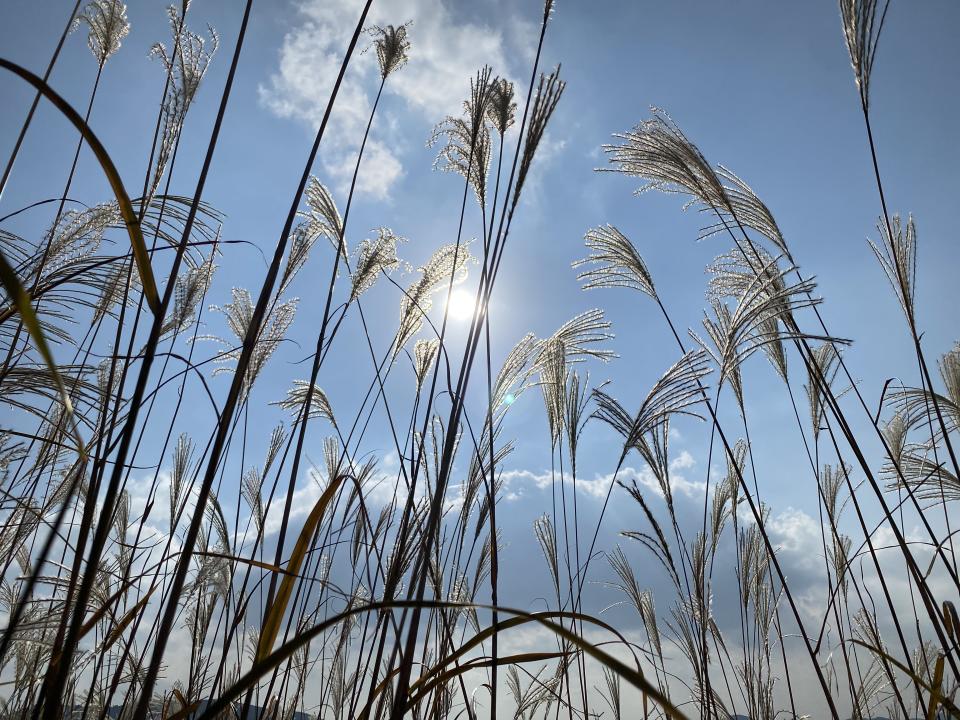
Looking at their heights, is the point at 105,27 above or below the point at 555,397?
above

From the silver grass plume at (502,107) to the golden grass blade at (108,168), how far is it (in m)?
1.55

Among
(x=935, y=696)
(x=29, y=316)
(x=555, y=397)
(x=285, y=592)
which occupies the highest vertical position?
(x=555, y=397)

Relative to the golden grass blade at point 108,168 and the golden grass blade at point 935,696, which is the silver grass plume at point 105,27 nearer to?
the golden grass blade at point 108,168

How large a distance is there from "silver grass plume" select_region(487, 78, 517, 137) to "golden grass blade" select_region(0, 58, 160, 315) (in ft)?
5.08

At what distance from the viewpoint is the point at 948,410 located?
328 cm

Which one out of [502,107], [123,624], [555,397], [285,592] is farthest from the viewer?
[555,397]

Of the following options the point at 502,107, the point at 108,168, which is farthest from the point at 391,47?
the point at 108,168

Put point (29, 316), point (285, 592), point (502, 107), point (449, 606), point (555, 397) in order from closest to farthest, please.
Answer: point (29, 316) < point (449, 606) < point (285, 592) < point (502, 107) < point (555, 397)

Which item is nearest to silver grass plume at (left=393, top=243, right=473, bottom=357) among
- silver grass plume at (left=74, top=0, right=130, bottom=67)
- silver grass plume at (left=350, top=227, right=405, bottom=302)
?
silver grass plume at (left=350, top=227, right=405, bottom=302)

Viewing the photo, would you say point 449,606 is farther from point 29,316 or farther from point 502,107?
point 502,107

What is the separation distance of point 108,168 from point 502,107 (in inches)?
65.4

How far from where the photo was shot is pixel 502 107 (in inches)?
86.0

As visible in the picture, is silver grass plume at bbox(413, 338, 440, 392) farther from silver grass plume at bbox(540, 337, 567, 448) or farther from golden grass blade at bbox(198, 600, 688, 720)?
golden grass blade at bbox(198, 600, 688, 720)

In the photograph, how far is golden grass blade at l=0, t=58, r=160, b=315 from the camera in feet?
2.17
